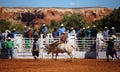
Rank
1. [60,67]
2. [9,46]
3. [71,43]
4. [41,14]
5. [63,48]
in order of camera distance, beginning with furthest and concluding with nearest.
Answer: [41,14] < [71,43] < [9,46] < [63,48] < [60,67]

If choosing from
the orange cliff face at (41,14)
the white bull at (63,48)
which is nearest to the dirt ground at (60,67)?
the white bull at (63,48)

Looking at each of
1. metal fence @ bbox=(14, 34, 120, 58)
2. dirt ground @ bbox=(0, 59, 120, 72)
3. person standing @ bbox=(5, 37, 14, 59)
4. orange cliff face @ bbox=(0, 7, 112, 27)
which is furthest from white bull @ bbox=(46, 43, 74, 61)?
orange cliff face @ bbox=(0, 7, 112, 27)

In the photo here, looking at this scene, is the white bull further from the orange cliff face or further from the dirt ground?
the orange cliff face

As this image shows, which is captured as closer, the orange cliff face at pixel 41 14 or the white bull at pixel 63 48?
the white bull at pixel 63 48

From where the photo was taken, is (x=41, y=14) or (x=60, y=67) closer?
(x=60, y=67)

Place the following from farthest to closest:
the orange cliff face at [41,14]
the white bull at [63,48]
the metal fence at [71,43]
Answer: the orange cliff face at [41,14] < the metal fence at [71,43] < the white bull at [63,48]

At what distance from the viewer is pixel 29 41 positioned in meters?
20.4

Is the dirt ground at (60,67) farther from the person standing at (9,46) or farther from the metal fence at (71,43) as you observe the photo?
the metal fence at (71,43)

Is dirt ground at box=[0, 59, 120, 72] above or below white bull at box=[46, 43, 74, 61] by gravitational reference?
below

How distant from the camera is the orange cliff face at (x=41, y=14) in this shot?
8019cm

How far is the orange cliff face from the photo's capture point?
80.2 m

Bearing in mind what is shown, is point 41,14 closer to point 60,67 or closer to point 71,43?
point 71,43

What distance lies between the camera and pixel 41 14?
8619cm

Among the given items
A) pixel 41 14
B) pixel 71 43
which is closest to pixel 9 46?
pixel 71 43
